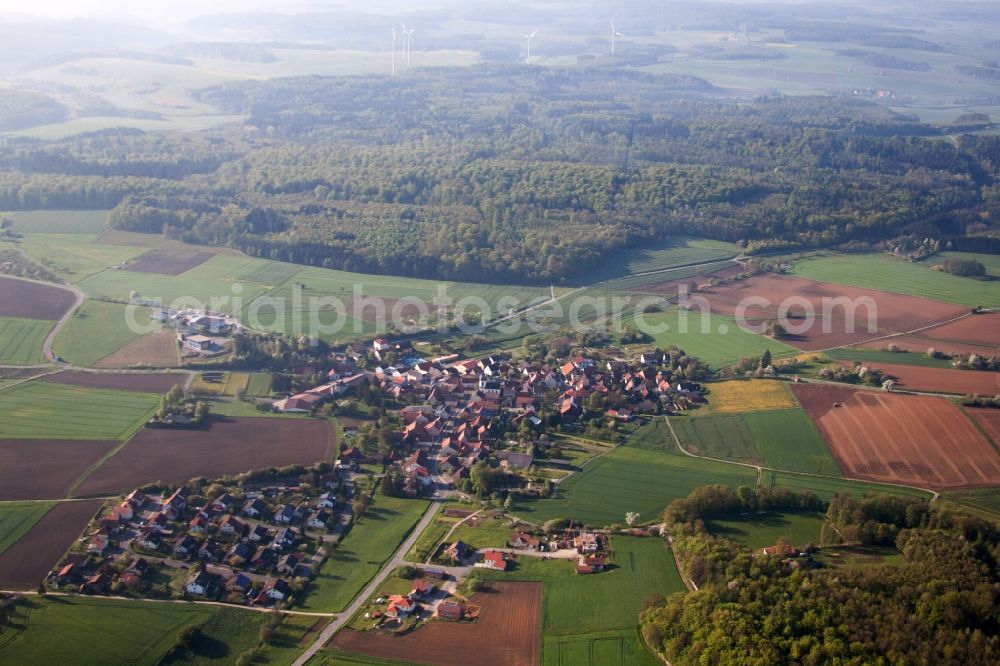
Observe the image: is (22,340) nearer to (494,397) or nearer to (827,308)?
(494,397)

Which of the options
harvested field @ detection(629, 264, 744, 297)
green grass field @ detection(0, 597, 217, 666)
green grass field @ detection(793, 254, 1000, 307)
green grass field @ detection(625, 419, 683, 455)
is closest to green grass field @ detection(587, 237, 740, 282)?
harvested field @ detection(629, 264, 744, 297)

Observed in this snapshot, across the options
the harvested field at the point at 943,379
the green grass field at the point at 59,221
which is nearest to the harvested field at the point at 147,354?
the green grass field at the point at 59,221

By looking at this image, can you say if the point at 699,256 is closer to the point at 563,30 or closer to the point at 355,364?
the point at 355,364

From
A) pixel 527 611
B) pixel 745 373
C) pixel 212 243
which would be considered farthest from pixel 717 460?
pixel 212 243

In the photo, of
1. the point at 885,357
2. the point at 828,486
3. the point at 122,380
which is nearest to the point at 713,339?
the point at 885,357

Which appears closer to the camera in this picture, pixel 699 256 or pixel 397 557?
pixel 397 557
